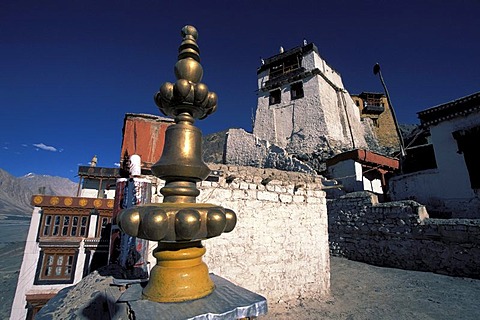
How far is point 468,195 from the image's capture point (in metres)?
11.2

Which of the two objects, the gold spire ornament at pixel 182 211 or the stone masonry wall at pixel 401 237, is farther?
the stone masonry wall at pixel 401 237

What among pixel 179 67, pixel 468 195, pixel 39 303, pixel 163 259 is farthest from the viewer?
pixel 468 195

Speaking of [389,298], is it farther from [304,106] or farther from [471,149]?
[304,106]

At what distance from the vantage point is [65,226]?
26.9ft

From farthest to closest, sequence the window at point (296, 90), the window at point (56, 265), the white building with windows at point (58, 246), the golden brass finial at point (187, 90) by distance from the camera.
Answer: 1. the window at point (296, 90)
2. the window at point (56, 265)
3. the white building with windows at point (58, 246)
4. the golden brass finial at point (187, 90)

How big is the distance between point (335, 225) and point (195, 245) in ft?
42.3

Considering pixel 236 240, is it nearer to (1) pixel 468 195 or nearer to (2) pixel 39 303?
(2) pixel 39 303

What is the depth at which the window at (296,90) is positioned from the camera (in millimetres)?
25031

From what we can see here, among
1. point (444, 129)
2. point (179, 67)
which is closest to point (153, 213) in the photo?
point (179, 67)

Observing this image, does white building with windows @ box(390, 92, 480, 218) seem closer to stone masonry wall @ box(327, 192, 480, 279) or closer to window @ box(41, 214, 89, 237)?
stone masonry wall @ box(327, 192, 480, 279)

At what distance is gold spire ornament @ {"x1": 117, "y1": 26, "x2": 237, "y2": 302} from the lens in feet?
3.18

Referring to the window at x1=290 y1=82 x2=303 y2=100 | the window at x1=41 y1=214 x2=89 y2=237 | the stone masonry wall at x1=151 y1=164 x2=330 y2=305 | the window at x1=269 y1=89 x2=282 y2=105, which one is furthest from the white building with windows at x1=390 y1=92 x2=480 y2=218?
the window at x1=41 y1=214 x2=89 y2=237

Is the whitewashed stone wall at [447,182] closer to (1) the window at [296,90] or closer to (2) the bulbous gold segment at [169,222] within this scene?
(1) the window at [296,90]

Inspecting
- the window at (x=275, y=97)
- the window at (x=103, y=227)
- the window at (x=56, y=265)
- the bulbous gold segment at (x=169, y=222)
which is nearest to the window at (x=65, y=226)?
the window at (x=103, y=227)
